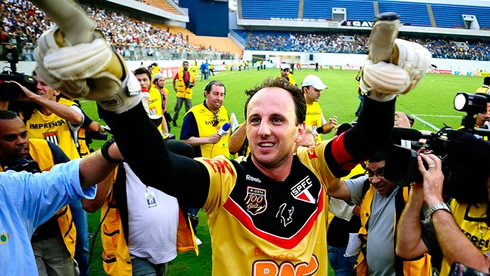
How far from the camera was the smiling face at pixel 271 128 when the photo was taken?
199 cm

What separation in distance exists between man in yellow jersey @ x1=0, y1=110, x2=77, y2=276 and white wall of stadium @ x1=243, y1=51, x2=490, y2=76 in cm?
5162

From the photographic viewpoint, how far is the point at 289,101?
83.0 inches

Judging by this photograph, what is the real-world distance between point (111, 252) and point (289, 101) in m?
2.14

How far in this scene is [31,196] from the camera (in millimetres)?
2184

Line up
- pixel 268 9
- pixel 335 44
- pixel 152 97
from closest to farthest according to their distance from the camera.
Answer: pixel 152 97 < pixel 335 44 < pixel 268 9

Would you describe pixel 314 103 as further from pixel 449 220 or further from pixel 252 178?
pixel 252 178

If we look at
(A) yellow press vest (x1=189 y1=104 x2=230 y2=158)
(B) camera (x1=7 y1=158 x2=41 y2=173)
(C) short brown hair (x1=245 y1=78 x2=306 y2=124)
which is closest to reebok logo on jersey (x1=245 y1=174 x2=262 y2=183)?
(C) short brown hair (x1=245 y1=78 x2=306 y2=124)

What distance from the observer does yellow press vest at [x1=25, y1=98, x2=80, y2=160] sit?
4452 mm

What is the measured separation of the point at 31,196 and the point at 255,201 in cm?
136

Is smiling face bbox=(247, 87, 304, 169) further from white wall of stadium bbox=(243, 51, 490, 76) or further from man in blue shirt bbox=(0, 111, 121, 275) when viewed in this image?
white wall of stadium bbox=(243, 51, 490, 76)

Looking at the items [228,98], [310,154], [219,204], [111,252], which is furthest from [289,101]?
[228,98]

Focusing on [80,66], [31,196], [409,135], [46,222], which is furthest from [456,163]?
[46,222]

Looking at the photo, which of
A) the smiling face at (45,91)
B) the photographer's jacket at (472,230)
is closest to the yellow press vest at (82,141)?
the smiling face at (45,91)

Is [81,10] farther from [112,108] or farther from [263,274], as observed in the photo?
[263,274]
